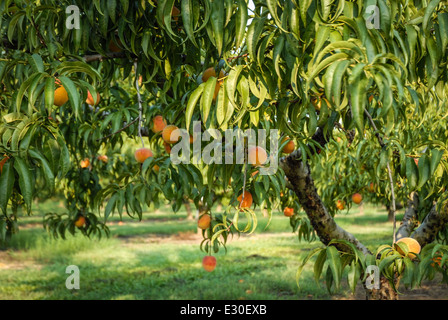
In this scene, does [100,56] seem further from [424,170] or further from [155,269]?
[155,269]

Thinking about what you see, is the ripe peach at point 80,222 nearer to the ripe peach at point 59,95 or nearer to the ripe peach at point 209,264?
the ripe peach at point 209,264

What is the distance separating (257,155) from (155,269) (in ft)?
17.9

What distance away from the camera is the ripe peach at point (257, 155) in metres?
1.11

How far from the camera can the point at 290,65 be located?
753mm

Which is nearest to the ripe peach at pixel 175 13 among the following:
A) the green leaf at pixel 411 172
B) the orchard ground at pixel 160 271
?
the green leaf at pixel 411 172

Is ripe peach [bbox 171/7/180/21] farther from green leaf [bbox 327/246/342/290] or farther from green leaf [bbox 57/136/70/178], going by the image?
green leaf [bbox 327/246/342/290]

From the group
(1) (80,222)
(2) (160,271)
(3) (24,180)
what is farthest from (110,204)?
(2) (160,271)

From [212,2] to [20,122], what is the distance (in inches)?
18.4

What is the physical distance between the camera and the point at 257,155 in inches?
45.1

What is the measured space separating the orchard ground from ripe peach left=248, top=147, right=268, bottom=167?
245 centimetres

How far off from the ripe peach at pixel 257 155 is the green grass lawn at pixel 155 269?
3.20 metres

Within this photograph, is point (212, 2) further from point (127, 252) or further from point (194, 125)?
point (127, 252)

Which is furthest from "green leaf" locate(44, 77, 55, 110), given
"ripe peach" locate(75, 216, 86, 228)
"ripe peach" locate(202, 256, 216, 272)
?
"ripe peach" locate(75, 216, 86, 228)

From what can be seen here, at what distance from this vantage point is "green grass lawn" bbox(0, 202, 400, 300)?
4.77 metres
